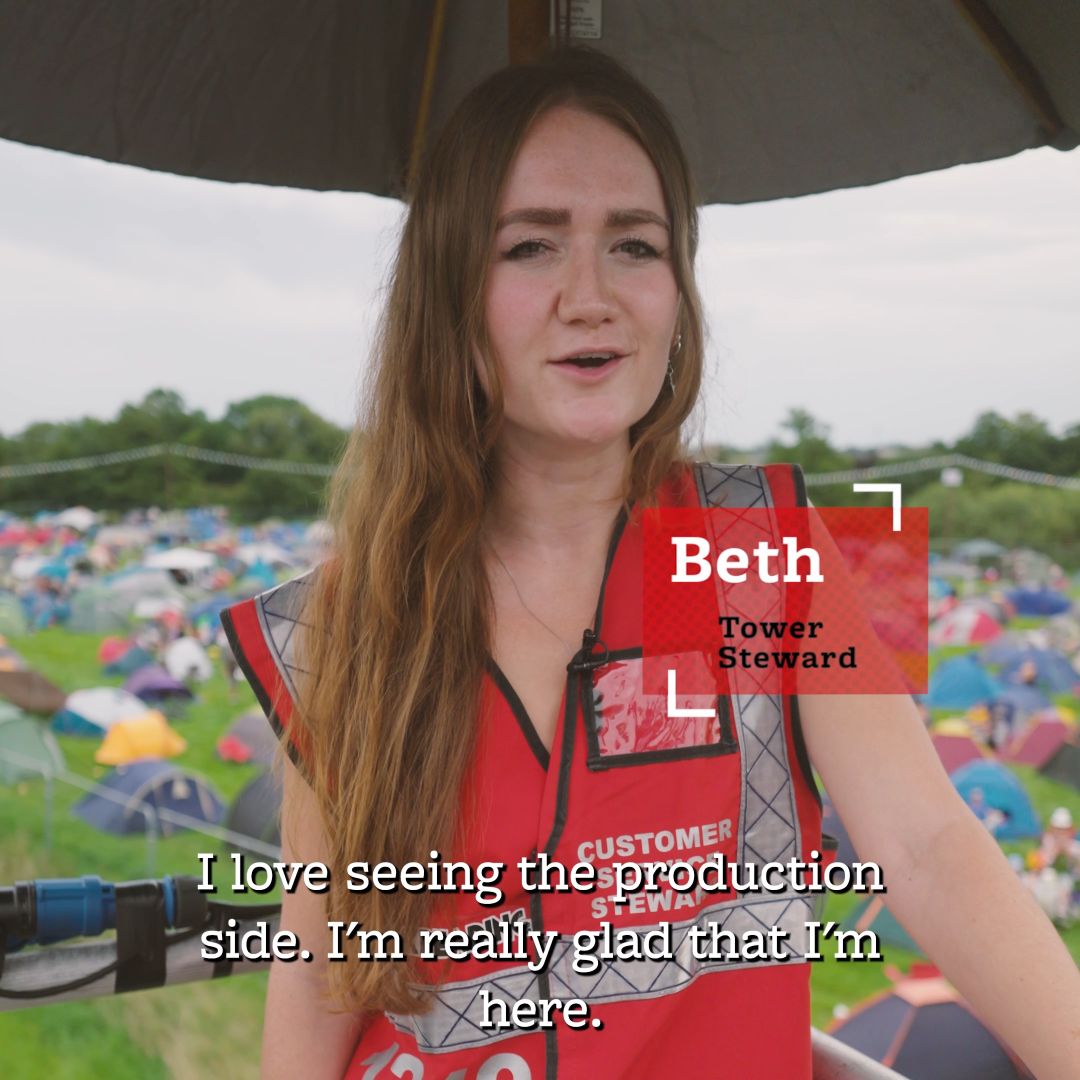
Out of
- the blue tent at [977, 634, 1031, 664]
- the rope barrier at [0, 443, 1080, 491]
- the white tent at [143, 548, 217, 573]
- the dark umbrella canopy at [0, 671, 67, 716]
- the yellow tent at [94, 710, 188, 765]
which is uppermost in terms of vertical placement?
the rope barrier at [0, 443, 1080, 491]

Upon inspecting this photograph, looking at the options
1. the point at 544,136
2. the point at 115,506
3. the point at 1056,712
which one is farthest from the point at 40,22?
the point at 115,506

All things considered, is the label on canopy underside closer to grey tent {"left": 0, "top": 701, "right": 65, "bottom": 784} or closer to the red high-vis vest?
the red high-vis vest

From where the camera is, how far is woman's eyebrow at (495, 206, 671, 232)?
111 cm

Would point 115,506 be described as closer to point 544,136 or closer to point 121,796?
point 121,796

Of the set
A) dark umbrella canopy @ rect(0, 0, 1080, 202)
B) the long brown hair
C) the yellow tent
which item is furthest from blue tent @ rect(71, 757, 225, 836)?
the long brown hair

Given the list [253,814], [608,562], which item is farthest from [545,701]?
[253,814]

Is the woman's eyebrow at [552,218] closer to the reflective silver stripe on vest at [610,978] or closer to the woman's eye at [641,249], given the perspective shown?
the woman's eye at [641,249]

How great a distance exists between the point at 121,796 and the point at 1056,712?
5.90 metres

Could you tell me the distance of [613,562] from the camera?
1165 mm

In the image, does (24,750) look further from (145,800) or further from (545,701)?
(545,701)

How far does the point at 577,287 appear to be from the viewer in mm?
1076

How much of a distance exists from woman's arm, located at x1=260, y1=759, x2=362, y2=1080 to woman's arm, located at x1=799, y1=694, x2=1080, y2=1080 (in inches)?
22.2

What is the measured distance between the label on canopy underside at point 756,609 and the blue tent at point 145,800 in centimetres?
514

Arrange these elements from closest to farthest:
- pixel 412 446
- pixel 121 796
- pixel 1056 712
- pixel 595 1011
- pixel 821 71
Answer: pixel 595 1011, pixel 412 446, pixel 821 71, pixel 121 796, pixel 1056 712
